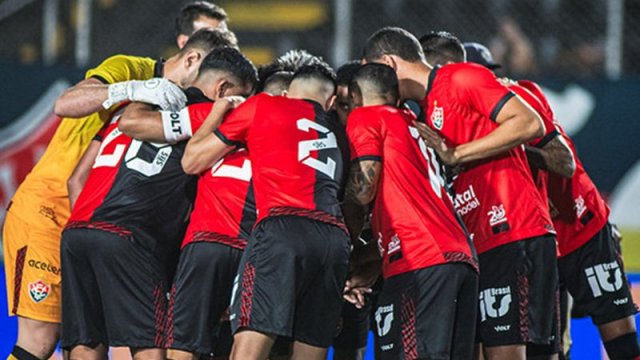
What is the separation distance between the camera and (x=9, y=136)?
9.95 m

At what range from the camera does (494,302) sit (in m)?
6.20

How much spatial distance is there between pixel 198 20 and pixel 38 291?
9.13ft

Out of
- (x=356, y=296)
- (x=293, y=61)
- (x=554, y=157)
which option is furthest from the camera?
(x=293, y=61)

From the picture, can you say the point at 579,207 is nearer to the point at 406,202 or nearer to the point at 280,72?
the point at 406,202

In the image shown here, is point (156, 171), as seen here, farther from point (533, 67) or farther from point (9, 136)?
point (533, 67)

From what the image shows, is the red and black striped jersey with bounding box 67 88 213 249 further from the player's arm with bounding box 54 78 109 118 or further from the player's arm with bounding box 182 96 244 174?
the player's arm with bounding box 54 78 109 118

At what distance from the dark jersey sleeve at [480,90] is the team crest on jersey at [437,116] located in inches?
5.4

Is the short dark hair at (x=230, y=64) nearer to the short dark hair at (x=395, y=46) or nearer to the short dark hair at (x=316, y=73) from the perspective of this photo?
the short dark hair at (x=316, y=73)

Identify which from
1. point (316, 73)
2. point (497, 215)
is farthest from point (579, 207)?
point (316, 73)

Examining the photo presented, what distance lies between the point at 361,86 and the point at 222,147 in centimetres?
81

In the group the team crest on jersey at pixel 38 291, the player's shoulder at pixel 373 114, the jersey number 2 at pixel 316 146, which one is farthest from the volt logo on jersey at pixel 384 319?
the team crest on jersey at pixel 38 291

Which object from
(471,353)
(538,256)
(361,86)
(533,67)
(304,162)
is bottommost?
(471,353)

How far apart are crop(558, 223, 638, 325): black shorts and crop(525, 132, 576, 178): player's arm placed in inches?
24.0

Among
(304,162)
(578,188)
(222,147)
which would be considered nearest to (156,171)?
(222,147)
